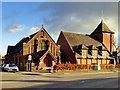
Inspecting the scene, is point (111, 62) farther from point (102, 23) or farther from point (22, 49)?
point (22, 49)

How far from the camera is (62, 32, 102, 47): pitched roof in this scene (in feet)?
216

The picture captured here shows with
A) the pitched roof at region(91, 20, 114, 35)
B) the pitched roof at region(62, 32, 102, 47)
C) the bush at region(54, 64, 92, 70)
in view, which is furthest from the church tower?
the bush at region(54, 64, 92, 70)

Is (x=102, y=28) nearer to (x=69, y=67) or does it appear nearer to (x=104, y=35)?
(x=104, y=35)

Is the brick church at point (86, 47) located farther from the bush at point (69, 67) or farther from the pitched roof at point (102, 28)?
the bush at point (69, 67)

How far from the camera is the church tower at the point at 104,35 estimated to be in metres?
74.6

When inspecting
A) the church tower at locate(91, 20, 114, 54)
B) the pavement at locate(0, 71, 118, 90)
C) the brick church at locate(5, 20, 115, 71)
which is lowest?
the pavement at locate(0, 71, 118, 90)

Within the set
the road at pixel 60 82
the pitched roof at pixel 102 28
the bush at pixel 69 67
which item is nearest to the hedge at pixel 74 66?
the bush at pixel 69 67

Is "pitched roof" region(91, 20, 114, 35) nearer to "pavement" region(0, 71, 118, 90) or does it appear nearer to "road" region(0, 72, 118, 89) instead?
"pavement" region(0, 71, 118, 90)

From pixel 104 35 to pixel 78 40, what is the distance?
35.8 ft

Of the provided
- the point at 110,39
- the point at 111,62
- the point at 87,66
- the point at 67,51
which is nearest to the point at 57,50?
the point at 67,51

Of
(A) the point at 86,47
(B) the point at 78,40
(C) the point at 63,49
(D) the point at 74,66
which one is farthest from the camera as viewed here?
(B) the point at 78,40

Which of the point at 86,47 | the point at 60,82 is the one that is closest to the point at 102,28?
the point at 86,47

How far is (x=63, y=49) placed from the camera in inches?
2618

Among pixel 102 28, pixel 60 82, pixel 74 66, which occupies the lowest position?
pixel 60 82
